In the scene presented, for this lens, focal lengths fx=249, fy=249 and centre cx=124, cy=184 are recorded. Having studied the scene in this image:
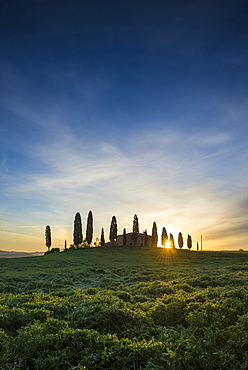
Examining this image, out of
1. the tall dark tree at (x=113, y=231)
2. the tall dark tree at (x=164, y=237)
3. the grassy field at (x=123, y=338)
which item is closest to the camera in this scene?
the grassy field at (x=123, y=338)

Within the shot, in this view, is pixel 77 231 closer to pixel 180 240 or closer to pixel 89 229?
pixel 89 229

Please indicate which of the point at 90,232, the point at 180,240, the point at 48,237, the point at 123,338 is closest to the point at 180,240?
the point at 180,240

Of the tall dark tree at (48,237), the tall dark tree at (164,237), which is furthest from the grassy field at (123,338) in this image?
the tall dark tree at (164,237)

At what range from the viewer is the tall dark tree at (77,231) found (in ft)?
217

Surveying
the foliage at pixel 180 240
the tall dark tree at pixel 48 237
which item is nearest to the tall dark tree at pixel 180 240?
the foliage at pixel 180 240

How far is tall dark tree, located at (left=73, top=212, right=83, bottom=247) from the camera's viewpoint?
66.1 m

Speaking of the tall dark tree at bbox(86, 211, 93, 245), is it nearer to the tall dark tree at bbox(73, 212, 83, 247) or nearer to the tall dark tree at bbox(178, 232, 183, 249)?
the tall dark tree at bbox(73, 212, 83, 247)

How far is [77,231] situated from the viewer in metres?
66.4

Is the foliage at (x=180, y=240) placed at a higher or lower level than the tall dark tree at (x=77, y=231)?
lower

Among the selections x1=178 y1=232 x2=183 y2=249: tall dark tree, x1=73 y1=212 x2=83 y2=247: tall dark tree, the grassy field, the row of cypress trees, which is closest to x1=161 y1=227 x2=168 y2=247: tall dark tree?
the row of cypress trees

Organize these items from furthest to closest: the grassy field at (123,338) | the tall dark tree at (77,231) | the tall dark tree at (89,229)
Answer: the tall dark tree at (89,229) < the tall dark tree at (77,231) < the grassy field at (123,338)

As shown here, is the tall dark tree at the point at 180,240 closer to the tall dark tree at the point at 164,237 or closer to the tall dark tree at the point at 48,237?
the tall dark tree at the point at 164,237

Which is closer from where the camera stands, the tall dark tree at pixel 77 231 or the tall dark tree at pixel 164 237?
the tall dark tree at pixel 77 231

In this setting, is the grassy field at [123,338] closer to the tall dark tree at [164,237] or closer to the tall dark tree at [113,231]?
the tall dark tree at [113,231]
